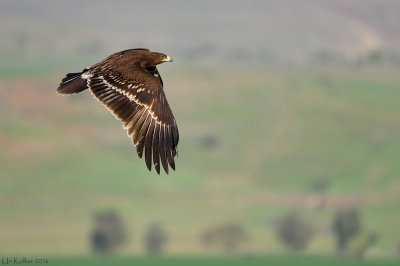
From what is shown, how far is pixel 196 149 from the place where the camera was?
146 m

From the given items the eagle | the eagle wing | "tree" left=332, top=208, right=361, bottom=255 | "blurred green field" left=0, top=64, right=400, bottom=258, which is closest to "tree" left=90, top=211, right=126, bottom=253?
"blurred green field" left=0, top=64, right=400, bottom=258

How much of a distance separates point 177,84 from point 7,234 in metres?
62.1

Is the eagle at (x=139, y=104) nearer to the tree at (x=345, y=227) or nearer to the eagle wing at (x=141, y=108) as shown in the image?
the eagle wing at (x=141, y=108)

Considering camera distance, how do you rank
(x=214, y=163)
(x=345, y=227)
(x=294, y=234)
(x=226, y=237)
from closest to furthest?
(x=294, y=234), (x=345, y=227), (x=226, y=237), (x=214, y=163)

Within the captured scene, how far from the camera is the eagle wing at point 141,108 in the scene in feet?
59.5

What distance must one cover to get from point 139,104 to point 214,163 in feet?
411

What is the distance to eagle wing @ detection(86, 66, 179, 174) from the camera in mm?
18141

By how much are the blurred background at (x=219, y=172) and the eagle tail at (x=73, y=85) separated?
255 ft

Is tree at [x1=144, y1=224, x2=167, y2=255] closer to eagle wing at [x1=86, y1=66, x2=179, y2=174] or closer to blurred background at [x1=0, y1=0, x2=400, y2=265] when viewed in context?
blurred background at [x1=0, y1=0, x2=400, y2=265]

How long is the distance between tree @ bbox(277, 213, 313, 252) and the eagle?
9644cm

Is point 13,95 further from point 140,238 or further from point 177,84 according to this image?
point 140,238

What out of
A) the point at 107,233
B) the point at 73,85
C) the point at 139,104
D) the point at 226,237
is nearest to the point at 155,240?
the point at 107,233

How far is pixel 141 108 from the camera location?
18500mm

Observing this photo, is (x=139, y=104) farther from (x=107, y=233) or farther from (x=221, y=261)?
(x=107, y=233)
